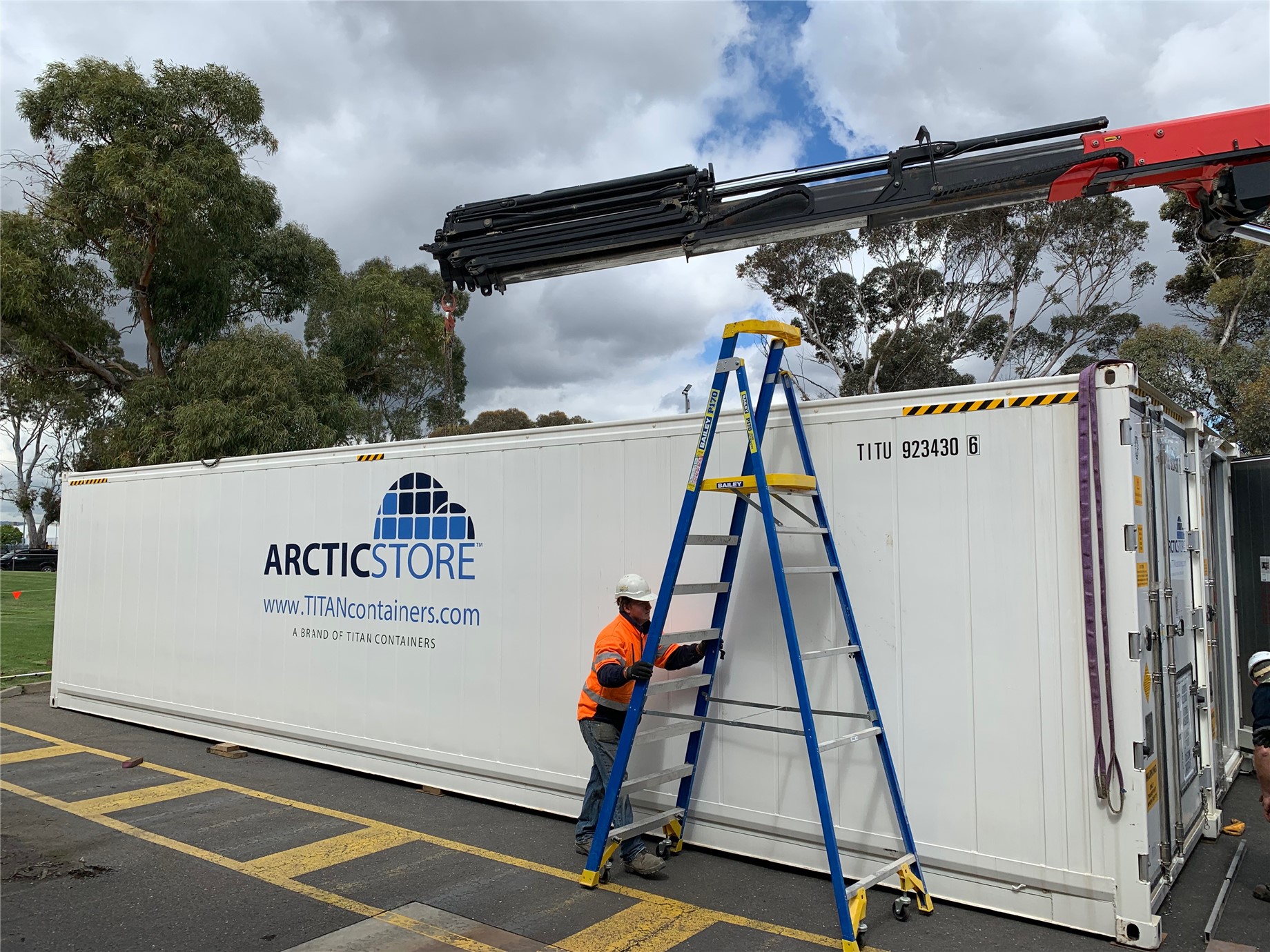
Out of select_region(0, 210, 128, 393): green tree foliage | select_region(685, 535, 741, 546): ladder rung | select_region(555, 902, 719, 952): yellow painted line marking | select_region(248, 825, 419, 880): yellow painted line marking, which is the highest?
select_region(0, 210, 128, 393): green tree foliage

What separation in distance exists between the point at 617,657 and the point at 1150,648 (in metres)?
2.87

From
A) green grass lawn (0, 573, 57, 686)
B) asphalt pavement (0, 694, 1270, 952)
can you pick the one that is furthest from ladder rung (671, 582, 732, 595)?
green grass lawn (0, 573, 57, 686)

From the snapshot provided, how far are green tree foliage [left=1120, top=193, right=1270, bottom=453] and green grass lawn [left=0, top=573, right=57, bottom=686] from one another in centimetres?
2437

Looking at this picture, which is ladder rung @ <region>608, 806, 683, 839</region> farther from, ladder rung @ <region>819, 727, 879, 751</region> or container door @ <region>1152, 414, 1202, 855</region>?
container door @ <region>1152, 414, 1202, 855</region>

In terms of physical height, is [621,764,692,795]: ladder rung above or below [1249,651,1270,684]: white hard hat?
below

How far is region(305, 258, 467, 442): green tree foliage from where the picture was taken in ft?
94.9

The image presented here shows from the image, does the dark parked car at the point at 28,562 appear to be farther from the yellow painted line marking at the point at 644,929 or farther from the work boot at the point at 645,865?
the yellow painted line marking at the point at 644,929

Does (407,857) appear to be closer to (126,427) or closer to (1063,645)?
(1063,645)

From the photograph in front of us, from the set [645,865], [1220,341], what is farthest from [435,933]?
[1220,341]

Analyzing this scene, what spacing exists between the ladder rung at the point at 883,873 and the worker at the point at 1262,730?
1.99 m

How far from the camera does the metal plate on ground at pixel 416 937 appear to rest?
442 cm

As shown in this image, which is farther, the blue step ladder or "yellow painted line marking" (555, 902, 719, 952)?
the blue step ladder

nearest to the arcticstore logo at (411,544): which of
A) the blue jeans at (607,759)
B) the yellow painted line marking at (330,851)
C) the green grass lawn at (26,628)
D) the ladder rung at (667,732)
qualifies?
the yellow painted line marking at (330,851)

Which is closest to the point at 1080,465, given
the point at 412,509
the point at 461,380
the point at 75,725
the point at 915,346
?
the point at 412,509
